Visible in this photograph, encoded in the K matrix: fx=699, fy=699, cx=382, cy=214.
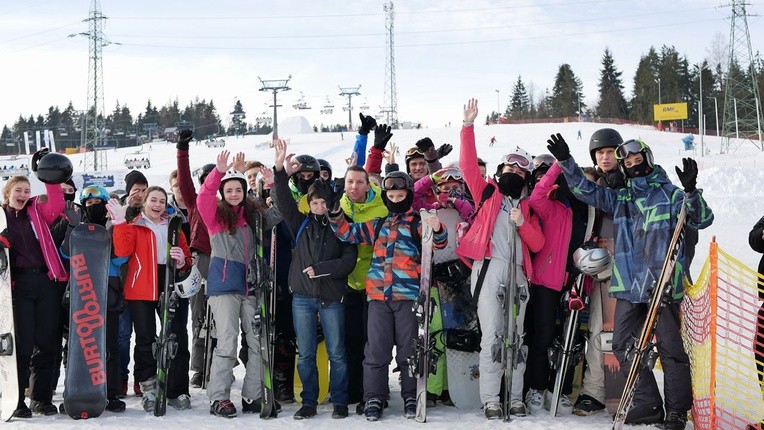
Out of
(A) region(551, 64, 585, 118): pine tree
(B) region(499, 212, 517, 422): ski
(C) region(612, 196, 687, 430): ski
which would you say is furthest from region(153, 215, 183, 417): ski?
(A) region(551, 64, 585, 118): pine tree

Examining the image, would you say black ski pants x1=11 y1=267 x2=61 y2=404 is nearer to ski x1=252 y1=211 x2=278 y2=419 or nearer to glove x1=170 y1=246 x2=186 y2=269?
glove x1=170 y1=246 x2=186 y2=269

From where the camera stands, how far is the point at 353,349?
19.3 ft

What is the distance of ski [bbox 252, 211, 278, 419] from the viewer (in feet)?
17.9

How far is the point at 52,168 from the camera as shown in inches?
221

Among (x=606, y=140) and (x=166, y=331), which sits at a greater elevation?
(x=606, y=140)

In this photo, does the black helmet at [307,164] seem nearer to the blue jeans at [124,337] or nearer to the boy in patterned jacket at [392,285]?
the boy in patterned jacket at [392,285]

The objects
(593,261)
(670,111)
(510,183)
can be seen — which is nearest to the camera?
(593,261)

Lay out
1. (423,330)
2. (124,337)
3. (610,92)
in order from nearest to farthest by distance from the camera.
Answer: (423,330) → (124,337) → (610,92)

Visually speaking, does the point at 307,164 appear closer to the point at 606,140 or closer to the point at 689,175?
the point at 606,140

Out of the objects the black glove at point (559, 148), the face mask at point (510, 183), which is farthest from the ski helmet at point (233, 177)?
the black glove at point (559, 148)

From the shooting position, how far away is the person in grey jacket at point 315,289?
548 cm

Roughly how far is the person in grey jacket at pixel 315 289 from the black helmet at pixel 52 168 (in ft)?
5.71

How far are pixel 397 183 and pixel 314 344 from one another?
1.45 m

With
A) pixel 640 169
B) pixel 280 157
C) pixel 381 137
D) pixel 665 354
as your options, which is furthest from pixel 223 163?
pixel 665 354
